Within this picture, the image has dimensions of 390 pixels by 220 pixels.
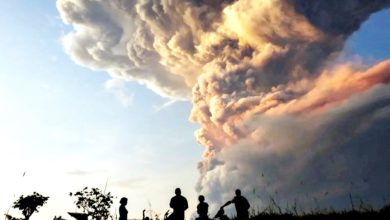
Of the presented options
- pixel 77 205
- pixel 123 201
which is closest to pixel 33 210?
pixel 77 205

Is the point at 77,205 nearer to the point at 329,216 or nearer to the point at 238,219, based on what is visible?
the point at 238,219

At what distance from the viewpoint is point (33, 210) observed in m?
41.9

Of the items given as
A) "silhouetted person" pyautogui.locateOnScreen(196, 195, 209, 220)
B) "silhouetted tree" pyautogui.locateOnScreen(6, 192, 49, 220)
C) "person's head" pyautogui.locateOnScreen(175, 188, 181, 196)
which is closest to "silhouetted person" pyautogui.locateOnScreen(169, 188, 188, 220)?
"person's head" pyautogui.locateOnScreen(175, 188, 181, 196)

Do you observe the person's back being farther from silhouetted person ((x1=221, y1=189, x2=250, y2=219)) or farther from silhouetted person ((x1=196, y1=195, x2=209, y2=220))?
silhouetted person ((x1=196, y1=195, x2=209, y2=220))

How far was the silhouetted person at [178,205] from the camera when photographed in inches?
634

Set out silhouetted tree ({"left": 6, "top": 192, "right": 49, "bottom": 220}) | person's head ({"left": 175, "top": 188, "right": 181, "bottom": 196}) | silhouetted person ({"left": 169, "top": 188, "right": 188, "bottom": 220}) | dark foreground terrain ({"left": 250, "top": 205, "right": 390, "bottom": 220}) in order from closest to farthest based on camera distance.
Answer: dark foreground terrain ({"left": 250, "top": 205, "right": 390, "bottom": 220})
silhouetted person ({"left": 169, "top": 188, "right": 188, "bottom": 220})
person's head ({"left": 175, "top": 188, "right": 181, "bottom": 196})
silhouetted tree ({"left": 6, "top": 192, "right": 49, "bottom": 220})

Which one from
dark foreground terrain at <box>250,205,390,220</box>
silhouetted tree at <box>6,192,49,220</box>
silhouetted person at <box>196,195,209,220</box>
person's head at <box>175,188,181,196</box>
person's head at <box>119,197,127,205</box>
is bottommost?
dark foreground terrain at <box>250,205,390,220</box>

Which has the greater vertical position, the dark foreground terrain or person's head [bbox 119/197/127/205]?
person's head [bbox 119/197/127/205]

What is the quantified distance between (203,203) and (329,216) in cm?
473

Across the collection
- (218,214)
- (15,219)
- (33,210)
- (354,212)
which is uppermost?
(33,210)

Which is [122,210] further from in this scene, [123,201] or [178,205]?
[178,205]

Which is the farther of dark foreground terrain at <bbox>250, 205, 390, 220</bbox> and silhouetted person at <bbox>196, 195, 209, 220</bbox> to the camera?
silhouetted person at <bbox>196, 195, 209, 220</bbox>

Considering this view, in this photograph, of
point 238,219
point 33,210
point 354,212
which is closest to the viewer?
point 354,212

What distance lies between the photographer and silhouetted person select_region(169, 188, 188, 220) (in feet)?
52.9
